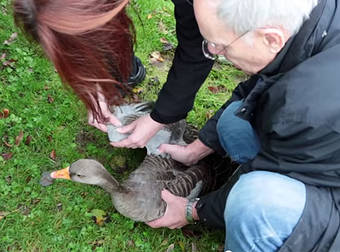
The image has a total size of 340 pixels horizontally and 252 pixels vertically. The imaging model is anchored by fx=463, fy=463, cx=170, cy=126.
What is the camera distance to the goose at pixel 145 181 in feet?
7.21

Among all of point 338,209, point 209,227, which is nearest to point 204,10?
point 338,209

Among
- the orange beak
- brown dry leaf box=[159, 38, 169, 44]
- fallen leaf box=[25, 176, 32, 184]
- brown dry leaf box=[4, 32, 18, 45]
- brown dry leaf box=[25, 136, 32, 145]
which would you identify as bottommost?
fallen leaf box=[25, 176, 32, 184]

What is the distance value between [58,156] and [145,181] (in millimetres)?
595

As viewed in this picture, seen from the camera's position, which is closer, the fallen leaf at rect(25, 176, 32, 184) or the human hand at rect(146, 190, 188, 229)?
the human hand at rect(146, 190, 188, 229)

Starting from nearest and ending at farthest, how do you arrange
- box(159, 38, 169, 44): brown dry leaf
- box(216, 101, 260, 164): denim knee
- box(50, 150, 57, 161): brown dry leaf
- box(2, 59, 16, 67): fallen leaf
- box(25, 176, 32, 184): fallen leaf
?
1. box(216, 101, 260, 164): denim knee
2. box(25, 176, 32, 184): fallen leaf
3. box(50, 150, 57, 161): brown dry leaf
4. box(2, 59, 16, 67): fallen leaf
5. box(159, 38, 169, 44): brown dry leaf

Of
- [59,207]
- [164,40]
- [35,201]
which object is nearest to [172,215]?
[59,207]

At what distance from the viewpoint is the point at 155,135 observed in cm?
248

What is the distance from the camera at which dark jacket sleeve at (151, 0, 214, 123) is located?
6.36 feet

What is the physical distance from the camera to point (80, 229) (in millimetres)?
2336

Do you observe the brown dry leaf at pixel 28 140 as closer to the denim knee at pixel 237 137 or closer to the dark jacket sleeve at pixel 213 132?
the dark jacket sleeve at pixel 213 132

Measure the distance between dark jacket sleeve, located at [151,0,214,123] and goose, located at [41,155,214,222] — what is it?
1.01 feet

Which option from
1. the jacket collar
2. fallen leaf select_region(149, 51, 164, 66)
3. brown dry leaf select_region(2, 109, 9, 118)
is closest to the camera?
the jacket collar

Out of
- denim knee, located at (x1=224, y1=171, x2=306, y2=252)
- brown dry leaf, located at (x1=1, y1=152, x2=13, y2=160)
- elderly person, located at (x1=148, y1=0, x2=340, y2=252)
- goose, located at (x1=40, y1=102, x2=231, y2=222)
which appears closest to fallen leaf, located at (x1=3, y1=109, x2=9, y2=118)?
brown dry leaf, located at (x1=1, y1=152, x2=13, y2=160)

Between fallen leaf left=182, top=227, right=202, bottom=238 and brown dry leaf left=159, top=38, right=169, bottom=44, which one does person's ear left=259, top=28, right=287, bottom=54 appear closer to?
fallen leaf left=182, top=227, right=202, bottom=238
